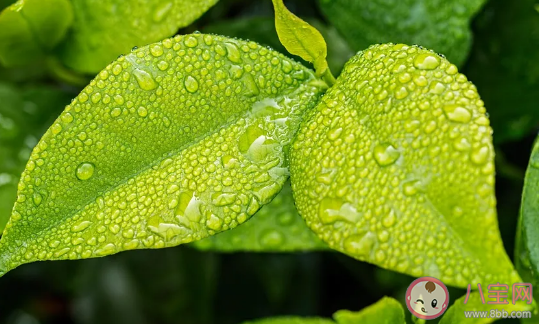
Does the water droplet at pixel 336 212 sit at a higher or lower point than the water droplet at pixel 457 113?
lower

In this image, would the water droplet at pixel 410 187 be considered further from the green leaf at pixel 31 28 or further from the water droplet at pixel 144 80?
the green leaf at pixel 31 28

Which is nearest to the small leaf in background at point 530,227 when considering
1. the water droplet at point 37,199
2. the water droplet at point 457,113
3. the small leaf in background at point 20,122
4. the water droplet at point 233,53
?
the water droplet at point 457,113

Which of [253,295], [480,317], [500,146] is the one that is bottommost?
[253,295]

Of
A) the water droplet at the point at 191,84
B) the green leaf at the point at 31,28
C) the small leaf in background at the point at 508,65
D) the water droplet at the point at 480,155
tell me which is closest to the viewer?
the water droplet at the point at 480,155

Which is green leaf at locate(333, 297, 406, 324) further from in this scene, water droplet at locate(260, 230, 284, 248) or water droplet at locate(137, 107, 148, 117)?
water droplet at locate(137, 107, 148, 117)

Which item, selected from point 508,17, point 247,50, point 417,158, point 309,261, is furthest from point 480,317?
point 309,261

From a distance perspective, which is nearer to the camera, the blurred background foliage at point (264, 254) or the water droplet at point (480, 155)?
the water droplet at point (480, 155)

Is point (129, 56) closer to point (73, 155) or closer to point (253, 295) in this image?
point (73, 155)
